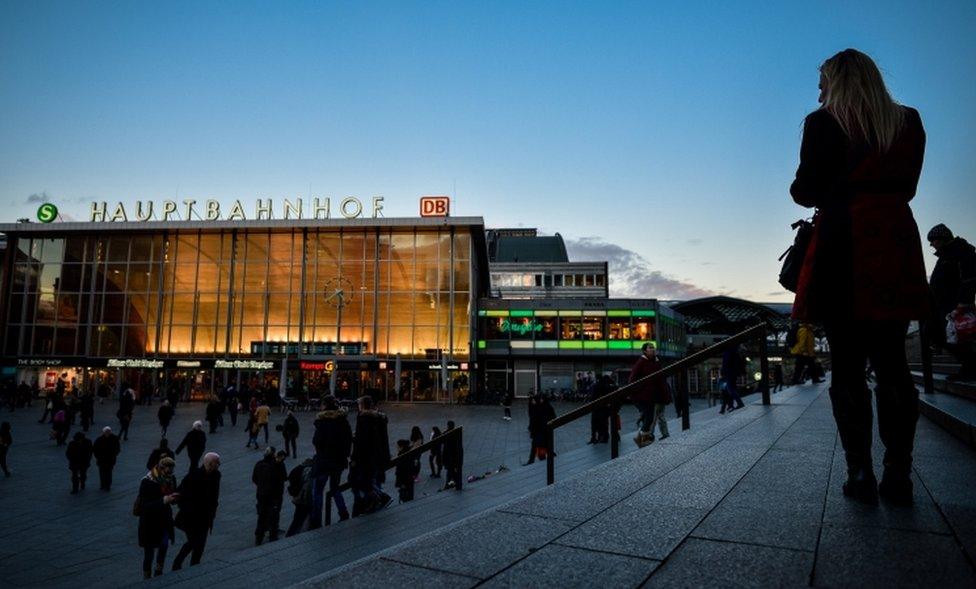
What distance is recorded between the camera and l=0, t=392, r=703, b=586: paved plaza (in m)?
7.75

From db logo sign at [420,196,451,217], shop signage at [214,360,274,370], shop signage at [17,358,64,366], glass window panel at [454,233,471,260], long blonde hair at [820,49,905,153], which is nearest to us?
long blonde hair at [820,49,905,153]

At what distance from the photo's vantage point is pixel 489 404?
38312 millimetres

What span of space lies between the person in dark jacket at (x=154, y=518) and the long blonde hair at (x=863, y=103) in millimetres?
8916

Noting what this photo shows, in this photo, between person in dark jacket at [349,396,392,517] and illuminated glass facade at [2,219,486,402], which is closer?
person in dark jacket at [349,396,392,517]

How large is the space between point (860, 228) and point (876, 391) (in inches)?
31.9

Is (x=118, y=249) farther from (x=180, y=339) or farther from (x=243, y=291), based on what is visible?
(x=243, y=291)

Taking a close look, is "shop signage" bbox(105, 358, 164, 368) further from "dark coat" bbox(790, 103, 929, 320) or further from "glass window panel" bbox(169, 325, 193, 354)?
"dark coat" bbox(790, 103, 929, 320)

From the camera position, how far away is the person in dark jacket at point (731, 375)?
11.6 m

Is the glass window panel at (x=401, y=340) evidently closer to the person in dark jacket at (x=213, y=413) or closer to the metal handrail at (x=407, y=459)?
the person in dark jacket at (x=213, y=413)

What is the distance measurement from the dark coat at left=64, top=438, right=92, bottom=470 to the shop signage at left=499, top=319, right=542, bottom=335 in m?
34.6

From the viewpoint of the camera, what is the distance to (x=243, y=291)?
42656mm

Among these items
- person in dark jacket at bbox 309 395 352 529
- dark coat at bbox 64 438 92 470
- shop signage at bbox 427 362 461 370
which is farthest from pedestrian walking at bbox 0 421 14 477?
shop signage at bbox 427 362 461 370

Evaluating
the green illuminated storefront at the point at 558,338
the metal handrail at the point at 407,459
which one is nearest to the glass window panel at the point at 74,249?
the green illuminated storefront at the point at 558,338

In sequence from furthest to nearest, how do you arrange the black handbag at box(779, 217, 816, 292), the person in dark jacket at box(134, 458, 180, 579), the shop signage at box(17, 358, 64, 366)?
the shop signage at box(17, 358, 64, 366) → the person in dark jacket at box(134, 458, 180, 579) → the black handbag at box(779, 217, 816, 292)
